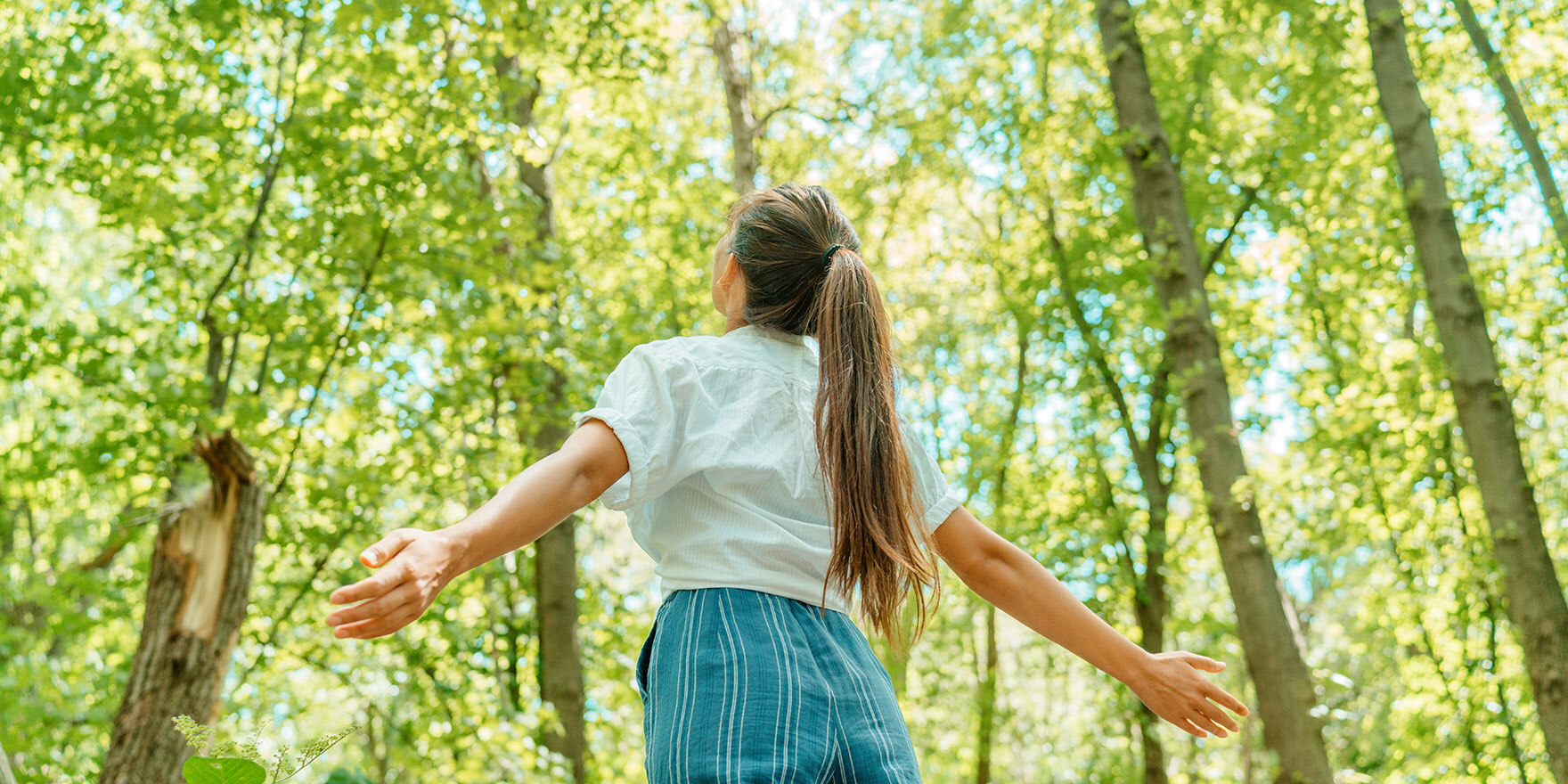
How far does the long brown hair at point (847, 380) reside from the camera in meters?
1.57

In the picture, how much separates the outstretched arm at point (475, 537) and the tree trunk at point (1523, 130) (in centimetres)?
473

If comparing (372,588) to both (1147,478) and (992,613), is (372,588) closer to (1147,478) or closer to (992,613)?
(1147,478)

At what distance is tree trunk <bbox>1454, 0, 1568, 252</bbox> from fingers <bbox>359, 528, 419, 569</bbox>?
5.01 m

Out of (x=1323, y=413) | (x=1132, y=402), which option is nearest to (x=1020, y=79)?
(x=1132, y=402)

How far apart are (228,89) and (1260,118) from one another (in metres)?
7.83

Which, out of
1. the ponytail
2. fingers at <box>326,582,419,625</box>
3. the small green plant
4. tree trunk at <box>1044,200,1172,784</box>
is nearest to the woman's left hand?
fingers at <box>326,582,419,625</box>

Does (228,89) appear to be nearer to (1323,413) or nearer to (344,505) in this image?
(344,505)

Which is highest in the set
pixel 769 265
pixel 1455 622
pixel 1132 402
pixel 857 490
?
pixel 1132 402

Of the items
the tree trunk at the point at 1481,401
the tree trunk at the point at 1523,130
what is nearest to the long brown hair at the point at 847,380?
the tree trunk at the point at 1481,401

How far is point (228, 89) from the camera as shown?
17.3 ft

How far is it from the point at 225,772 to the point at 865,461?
93cm

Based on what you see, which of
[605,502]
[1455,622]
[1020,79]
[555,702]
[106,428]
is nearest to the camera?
[605,502]

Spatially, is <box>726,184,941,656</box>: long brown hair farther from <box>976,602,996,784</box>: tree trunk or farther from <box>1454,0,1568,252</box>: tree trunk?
<box>976,602,996,784</box>: tree trunk

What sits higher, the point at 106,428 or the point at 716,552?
the point at 106,428
